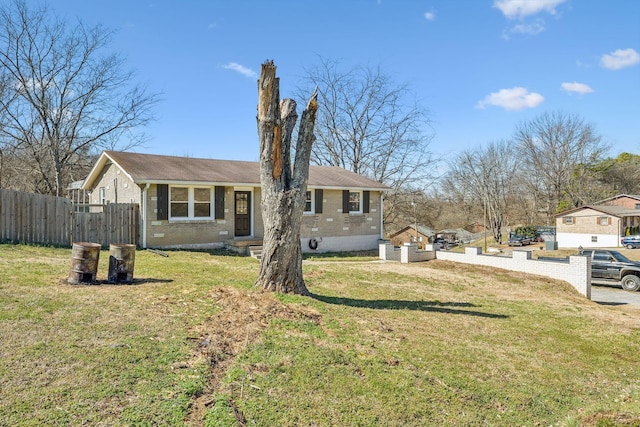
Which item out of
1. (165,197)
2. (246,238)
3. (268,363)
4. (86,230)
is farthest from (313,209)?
(268,363)

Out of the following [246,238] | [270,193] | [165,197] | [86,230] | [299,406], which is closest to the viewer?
[299,406]

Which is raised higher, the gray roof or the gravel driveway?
the gray roof

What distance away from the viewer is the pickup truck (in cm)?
1544

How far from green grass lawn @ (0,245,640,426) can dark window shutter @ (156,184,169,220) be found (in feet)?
19.3

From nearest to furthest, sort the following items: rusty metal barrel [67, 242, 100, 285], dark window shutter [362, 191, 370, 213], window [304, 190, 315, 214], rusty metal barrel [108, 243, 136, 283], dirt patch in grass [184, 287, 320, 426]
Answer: dirt patch in grass [184, 287, 320, 426] < rusty metal barrel [67, 242, 100, 285] < rusty metal barrel [108, 243, 136, 283] < window [304, 190, 315, 214] < dark window shutter [362, 191, 370, 213]

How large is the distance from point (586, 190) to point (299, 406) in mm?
53530

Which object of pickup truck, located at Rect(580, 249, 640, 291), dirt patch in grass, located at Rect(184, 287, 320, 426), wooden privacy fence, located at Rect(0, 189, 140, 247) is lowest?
pickup truck, located at Rect(580, 249, 640, 291)

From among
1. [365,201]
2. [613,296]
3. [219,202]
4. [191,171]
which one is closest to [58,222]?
[191,171]

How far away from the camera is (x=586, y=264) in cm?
1297

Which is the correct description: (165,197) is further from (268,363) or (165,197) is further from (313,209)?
(268,363)

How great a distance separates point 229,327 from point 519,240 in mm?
36147

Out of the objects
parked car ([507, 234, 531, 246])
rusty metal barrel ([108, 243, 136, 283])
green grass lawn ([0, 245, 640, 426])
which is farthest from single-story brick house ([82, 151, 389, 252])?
parked car ([507, 234, 531, 246])

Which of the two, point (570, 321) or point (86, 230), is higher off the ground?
point (86, 230)

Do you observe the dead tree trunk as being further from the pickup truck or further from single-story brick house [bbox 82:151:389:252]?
the pickup truck
